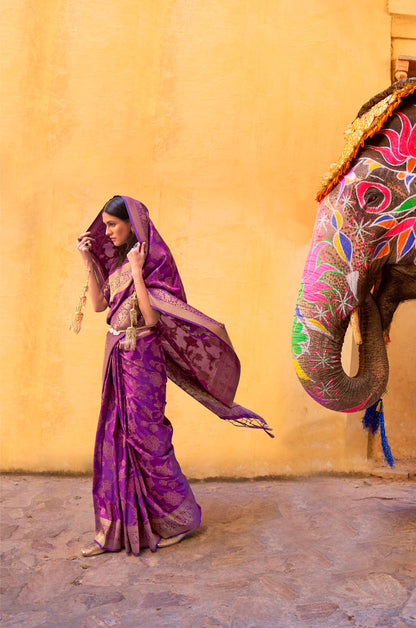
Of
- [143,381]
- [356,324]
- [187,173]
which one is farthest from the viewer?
[187,173]

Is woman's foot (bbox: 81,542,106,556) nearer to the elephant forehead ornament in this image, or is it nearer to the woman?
the woman

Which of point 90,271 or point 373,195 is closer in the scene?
point 373,195

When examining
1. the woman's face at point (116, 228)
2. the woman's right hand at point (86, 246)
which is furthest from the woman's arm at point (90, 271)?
the woman's face at point (116, 228)

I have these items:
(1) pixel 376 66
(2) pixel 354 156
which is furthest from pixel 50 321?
(1) pixel 376 66

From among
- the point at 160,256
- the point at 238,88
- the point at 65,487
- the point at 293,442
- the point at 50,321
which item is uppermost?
the point at 238,88

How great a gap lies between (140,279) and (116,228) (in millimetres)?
340

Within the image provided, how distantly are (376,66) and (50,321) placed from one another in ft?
10.3

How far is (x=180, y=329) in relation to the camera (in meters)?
3.52

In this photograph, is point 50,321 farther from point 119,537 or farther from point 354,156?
point 354,156

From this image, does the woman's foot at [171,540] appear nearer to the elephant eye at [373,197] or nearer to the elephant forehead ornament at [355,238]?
the elephant forehead ornament at [355,238]

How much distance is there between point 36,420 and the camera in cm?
487

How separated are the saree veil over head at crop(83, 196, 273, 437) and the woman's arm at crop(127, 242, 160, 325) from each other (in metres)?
0.04

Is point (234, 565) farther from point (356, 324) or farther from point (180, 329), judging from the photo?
point (356, 324)

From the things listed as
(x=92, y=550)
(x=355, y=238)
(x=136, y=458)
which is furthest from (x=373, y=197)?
(x=92, y=550)
